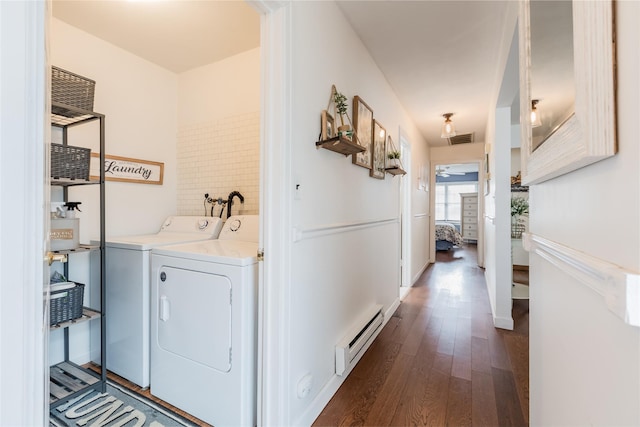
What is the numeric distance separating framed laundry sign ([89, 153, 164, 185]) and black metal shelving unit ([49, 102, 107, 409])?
0.77 feet

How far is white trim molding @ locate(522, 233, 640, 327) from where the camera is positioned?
1.37 feet

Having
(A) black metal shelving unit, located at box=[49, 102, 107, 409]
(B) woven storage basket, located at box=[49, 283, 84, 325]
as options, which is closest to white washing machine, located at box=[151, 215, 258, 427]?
(A) black metal shelving unit, located at box=[49, 102, 107, 409]

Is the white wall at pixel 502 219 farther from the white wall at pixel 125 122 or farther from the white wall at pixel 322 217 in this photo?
the white wall at pixel 125 122

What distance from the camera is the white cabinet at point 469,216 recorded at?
30.3 ft

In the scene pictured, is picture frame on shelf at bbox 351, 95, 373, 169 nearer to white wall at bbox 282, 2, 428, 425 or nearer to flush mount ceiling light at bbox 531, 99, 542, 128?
white wall at bbox 282, 2, 428, 425

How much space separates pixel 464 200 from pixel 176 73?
9.08m

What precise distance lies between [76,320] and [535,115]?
8.49ft

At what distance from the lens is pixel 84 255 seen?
2145 millimetres

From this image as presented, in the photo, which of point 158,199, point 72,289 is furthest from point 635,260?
point 158,199

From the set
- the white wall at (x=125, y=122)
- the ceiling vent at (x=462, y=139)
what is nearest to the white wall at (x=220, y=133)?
the white wall at (x=125, y=122)

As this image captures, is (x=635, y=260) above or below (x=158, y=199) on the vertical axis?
below

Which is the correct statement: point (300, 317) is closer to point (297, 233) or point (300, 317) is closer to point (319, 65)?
point (297, 233)
